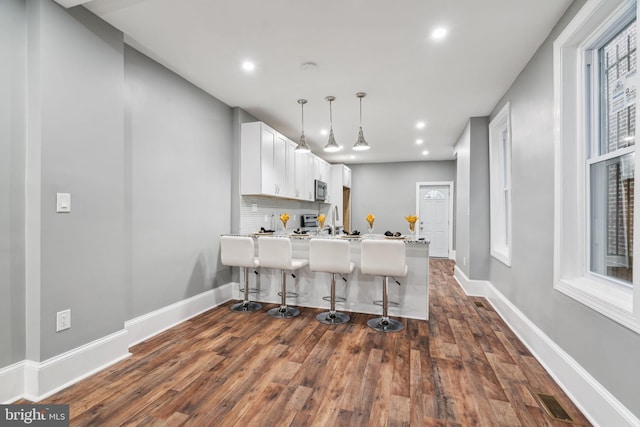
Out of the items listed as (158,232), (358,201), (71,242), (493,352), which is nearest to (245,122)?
(158,232)

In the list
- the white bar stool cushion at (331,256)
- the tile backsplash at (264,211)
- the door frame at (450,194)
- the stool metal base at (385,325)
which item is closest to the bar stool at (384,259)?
the stool metal base at (385,325)

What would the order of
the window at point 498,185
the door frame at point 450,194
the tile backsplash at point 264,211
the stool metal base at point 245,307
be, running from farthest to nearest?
the door frame at point 450,194, the tile backsplash at point 264,211, the window at point 498,185, the stool metal base at point 245,307

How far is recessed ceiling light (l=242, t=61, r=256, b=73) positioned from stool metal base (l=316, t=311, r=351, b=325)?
2.74 metres

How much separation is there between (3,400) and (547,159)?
417 centimetres

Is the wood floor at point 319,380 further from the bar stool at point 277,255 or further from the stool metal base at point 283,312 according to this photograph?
the bar stool at point 277,255

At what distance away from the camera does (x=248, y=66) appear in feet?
9.68

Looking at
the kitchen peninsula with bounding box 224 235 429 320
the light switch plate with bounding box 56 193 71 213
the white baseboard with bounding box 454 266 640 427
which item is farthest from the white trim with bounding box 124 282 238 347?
the white baseboard with bounding box 454 266 640 427

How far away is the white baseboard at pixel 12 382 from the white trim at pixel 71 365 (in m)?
0.02

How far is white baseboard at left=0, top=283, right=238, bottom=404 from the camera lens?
1879mm

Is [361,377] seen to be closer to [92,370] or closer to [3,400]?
[92,370]

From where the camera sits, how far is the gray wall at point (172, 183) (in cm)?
271

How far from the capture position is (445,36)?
2418mm

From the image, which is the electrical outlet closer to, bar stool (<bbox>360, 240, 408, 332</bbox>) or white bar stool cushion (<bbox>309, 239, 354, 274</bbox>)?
white bar stool cushion (<bbox>309, 239, 354, 274</bbox>)

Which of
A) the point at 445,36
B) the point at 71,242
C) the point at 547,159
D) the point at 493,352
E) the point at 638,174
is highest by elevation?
the point at 445,36
